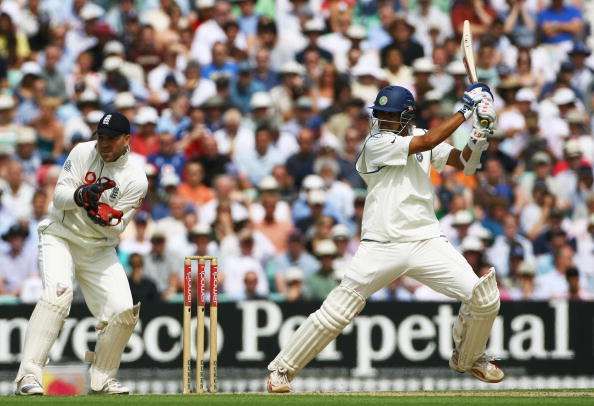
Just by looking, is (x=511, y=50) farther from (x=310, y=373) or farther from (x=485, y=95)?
(x=485, y=95)

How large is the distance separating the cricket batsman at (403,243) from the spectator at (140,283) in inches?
146

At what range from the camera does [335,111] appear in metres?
15.4

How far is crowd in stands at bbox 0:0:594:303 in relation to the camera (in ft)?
44.7

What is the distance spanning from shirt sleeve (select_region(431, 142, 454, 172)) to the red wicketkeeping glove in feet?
6.72

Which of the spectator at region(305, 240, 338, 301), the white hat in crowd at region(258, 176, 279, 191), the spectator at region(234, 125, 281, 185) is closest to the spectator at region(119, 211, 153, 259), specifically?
the white hat in crowd at region(258, 176, 279, 191)

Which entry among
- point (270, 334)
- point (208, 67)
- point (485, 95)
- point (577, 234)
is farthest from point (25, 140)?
point (485, 95)

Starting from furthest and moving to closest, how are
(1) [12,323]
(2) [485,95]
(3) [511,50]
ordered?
(3) [511,50]
(1) [12,323]
(2) [485,95]

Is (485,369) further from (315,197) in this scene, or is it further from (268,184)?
(268,184)

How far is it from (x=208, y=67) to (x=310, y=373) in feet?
14.8

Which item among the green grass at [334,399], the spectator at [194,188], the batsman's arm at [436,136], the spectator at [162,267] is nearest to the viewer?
the green grass at [334,399]

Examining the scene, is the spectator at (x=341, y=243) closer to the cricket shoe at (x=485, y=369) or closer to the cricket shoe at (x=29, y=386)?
the cricket shoe at (x=485, y=369)

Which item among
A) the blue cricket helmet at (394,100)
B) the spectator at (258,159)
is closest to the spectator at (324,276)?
the spectator at (258,159)

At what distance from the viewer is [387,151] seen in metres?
9.09

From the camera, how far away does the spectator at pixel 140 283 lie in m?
12.8
